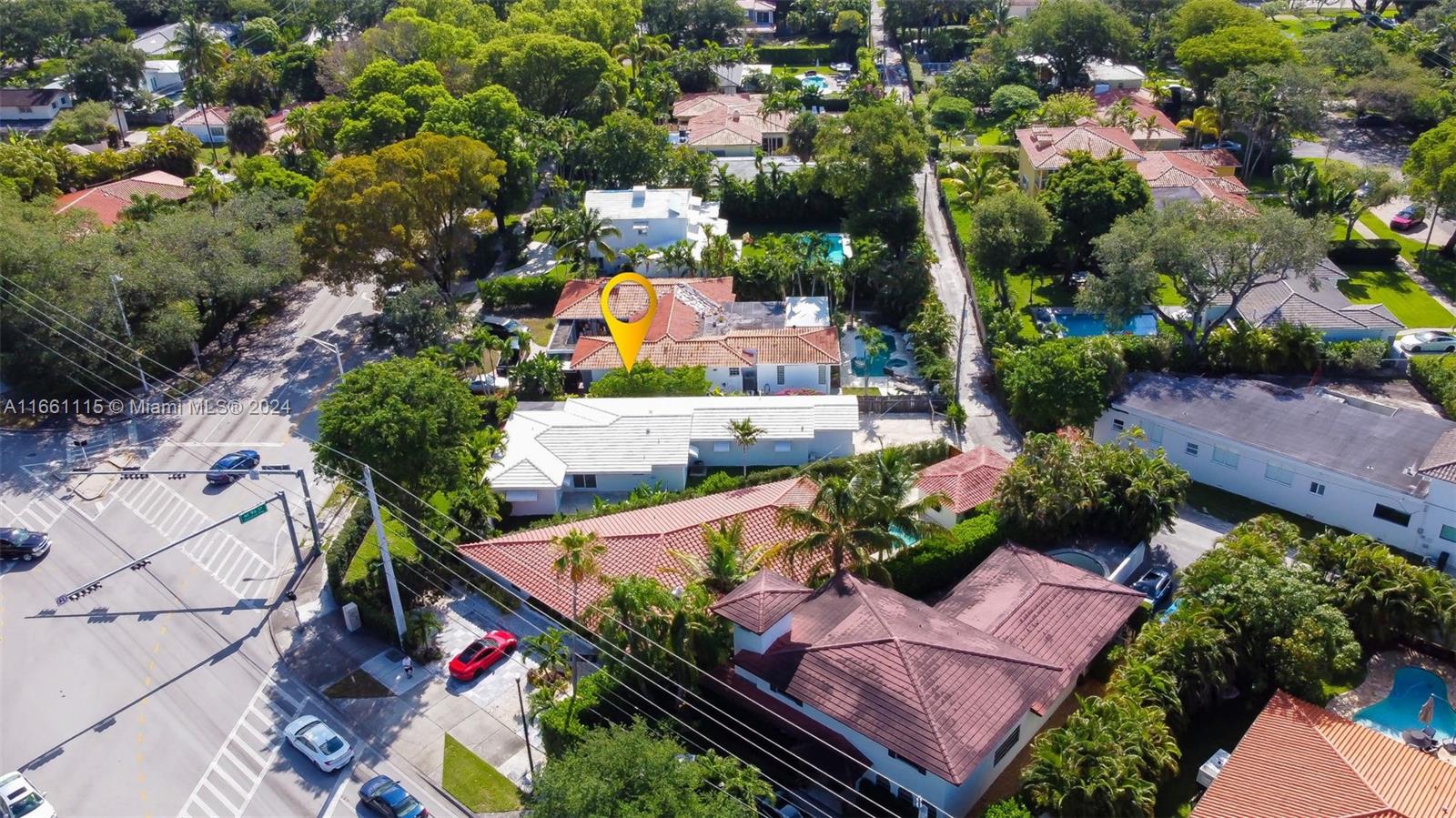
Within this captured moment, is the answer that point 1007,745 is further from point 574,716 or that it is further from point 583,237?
point 583,237

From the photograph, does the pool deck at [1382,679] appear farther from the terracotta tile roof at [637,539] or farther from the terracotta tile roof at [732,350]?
the terracotta tile roof at [732,350]

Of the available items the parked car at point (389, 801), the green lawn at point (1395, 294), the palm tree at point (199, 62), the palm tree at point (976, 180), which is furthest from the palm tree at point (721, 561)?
the palm tree at point (199, 62)

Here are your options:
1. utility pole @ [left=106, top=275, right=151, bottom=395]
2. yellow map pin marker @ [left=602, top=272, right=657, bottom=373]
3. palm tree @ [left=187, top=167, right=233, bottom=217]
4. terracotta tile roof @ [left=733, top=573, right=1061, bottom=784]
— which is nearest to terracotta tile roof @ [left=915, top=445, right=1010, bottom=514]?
terracotta tile roof @ [left=733, top=573, right=1061, bottom=784]

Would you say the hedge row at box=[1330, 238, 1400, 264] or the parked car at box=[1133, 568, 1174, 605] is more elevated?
the hedge row at box=[1330, 238, 1400, 264]

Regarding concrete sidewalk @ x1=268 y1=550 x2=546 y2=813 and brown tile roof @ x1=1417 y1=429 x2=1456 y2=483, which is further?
brown tile roof @ x1=1417 y1=429 x2=1456 y2=483

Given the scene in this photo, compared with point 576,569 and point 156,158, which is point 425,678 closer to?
point 576,569

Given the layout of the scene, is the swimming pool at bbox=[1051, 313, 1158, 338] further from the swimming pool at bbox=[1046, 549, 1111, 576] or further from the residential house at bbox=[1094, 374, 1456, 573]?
the swimming pool at bbox=[1046, 549, 1111, 576]

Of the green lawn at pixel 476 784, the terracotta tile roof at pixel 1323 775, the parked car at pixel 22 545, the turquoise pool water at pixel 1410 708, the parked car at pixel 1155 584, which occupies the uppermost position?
the terracotta tile roof at pixel 1323 775
